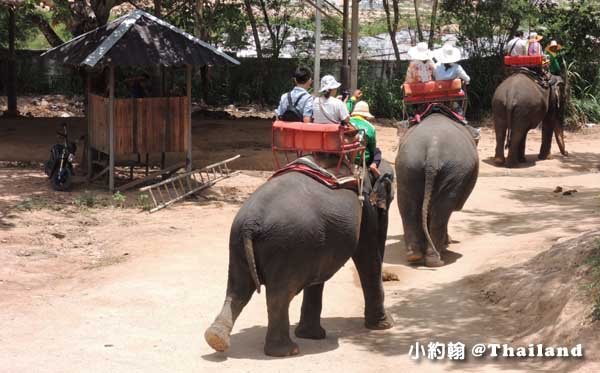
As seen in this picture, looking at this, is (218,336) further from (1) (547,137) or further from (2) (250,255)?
(1) (547,137)

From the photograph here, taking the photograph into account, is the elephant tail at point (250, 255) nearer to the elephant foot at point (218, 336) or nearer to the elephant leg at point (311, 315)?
the elephant foot at point (218, 336)

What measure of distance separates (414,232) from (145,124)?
5.54 meters

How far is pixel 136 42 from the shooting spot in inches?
559

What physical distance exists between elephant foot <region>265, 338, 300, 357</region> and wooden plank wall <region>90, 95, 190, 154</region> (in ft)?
25.3

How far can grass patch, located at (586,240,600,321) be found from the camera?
23.8ft

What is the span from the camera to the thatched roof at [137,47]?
548 inches

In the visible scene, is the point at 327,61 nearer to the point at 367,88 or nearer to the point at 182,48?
the point at 367,88

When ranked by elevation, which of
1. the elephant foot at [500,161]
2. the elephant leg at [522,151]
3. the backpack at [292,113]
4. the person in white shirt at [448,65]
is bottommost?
the elephant foot at [500,161]

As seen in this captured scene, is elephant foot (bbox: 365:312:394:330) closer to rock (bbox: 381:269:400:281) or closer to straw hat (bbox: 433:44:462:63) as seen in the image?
rock (bbox: 381:269:400:281)

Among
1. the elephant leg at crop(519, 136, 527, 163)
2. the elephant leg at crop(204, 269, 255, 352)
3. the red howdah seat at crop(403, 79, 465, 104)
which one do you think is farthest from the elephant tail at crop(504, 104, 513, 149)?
the elephant leg at crop(204, 269, 255, 352)

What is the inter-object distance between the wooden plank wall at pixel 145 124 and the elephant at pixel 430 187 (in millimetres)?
5108

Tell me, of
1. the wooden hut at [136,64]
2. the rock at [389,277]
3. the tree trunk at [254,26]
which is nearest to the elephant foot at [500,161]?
the wooden hut at [136,64]

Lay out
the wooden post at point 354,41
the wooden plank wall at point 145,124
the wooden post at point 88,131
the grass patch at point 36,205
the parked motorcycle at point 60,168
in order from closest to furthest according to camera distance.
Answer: the grass patch at point 36,205, the parked motorcycle at point 60,168, the wooden plank wall at point 145,124, the wooden post at point 88,131, the wooden post at point 354,41

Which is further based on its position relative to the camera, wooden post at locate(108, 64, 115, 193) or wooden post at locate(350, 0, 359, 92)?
wooden post at locate(350, 0, 359, 92)
